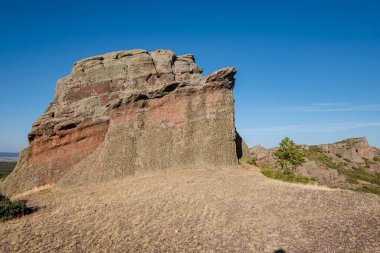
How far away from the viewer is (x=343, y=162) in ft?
220

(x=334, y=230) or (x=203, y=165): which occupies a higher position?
(x=203, y=165)

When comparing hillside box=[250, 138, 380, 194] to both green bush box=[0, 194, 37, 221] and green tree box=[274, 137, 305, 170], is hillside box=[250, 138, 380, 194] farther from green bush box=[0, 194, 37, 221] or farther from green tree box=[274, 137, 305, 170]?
green bush box=[0, 194, 37, 221]

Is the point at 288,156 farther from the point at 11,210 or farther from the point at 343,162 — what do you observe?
the point at 343,162

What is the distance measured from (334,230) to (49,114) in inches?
966

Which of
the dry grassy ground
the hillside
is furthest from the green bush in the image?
the hillside

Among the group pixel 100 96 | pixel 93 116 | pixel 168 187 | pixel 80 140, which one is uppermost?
pixel 100 96

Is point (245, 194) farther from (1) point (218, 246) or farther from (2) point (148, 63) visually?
(2) point (148, 63)

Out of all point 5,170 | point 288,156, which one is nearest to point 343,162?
point 288,156

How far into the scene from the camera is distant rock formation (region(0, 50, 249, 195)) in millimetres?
25469

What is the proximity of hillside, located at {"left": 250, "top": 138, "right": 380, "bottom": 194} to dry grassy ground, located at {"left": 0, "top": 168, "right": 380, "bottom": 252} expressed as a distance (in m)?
24.1

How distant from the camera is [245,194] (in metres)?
18.8

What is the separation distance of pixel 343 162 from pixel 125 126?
5715 cm

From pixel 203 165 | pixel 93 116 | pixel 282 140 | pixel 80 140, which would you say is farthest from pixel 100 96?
pixel 282 140

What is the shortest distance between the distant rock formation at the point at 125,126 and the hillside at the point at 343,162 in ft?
59.6
